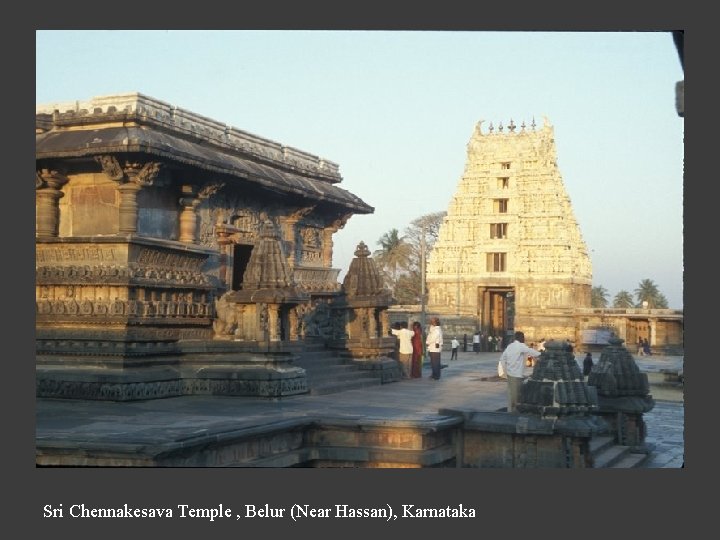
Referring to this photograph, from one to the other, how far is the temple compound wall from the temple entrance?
32.5 meters

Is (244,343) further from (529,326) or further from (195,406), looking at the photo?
(529,326)

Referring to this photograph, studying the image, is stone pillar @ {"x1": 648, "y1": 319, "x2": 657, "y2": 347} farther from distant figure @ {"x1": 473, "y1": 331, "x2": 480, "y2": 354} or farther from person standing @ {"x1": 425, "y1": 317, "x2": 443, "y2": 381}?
person standing @ {"x1": 425, "y1": 317, "x2": 443, "y2": 381}

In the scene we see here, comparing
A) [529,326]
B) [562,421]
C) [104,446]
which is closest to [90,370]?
[104,446]

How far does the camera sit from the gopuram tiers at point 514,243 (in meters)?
45.8

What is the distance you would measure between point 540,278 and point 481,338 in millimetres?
6703

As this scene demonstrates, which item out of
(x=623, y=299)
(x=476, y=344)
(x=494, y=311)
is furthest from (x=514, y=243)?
(x=623, y=299)

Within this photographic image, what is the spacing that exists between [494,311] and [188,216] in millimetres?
37484

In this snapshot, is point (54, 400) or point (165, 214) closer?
point (54, 400)

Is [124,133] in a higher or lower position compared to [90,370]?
higher

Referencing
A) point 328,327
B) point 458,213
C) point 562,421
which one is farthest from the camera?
point 458,213

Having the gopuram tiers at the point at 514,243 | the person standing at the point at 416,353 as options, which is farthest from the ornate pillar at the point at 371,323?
the gopuram tiers at the point at 514,243

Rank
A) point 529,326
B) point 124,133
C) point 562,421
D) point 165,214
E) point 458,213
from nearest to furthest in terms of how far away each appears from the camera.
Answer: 1. point 562,421
2. point 124,133
3. point 165,214
4. point 529,326
5. point 458,213

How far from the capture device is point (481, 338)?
135 feet

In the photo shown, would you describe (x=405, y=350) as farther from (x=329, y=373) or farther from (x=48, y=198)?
(x=48, y=198)
